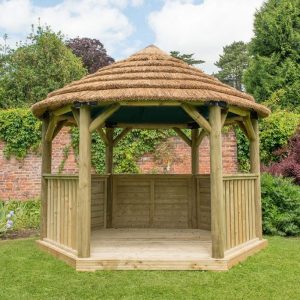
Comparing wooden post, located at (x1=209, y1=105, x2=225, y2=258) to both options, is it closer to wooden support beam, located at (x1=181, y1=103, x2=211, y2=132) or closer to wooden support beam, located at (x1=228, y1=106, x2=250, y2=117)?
wooden support beam, located at (x1=181, y1=103, x2=211, y2=132)

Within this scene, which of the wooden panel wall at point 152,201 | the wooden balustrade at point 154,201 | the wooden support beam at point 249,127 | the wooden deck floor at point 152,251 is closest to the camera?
the wooden deck floor at point 152,251

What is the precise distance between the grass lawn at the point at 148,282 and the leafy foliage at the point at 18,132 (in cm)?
558

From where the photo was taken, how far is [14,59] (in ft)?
60.6

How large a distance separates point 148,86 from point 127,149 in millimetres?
5707

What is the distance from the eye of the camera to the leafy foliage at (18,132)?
11547mm

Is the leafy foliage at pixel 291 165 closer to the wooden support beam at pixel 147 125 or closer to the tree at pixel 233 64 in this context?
Result: the wooden support beam at pixel 147 125

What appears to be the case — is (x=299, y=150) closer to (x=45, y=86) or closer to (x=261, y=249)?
(x=261, y=249)

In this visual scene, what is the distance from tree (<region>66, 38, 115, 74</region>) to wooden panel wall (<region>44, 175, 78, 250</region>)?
19.7 m

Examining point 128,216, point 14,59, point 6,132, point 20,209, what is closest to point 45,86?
point 14,59

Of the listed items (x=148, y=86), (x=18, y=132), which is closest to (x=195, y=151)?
(x=148, y=86)

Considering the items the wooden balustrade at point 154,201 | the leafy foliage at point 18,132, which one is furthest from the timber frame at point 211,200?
the leafy foliage at point 18,132

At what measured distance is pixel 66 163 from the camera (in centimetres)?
1152

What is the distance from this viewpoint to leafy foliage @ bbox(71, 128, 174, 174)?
37.7 feet

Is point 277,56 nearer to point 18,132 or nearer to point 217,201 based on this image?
point 18,132
